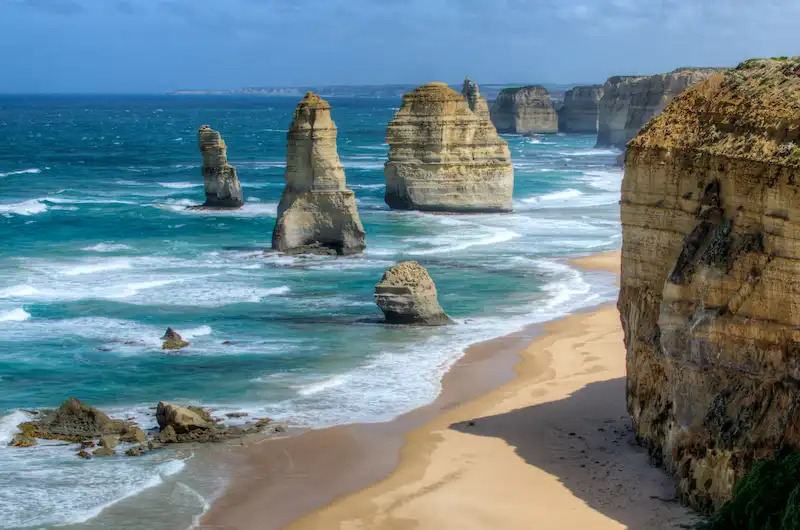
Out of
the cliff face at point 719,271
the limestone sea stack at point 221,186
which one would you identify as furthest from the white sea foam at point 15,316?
the limestone sea stack at point 221,186

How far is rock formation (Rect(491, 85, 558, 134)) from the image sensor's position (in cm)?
13488

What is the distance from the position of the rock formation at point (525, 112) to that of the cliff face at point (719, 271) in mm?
118595

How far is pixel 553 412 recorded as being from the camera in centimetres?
2105

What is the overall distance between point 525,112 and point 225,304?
346 feet

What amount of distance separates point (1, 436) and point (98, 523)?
5.13m

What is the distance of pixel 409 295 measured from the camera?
29.2 m

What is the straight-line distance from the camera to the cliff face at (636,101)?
3442 inches

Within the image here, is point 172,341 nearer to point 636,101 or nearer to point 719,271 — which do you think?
Result: point 719,271

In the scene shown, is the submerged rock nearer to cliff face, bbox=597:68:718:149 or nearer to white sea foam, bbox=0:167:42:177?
cliff face, bbox=597:68:718:149

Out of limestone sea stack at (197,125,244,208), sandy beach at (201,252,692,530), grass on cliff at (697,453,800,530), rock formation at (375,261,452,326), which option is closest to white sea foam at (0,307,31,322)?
rock formation at (375,261,452,326)

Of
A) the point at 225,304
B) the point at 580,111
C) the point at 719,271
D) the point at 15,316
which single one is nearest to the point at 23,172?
the point at 15,316

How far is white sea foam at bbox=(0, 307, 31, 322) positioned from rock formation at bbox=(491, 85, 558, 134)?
10717cm

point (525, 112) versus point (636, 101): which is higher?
point (636, 101)

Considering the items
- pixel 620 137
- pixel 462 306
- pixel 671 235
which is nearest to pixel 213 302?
pixel 462 306
